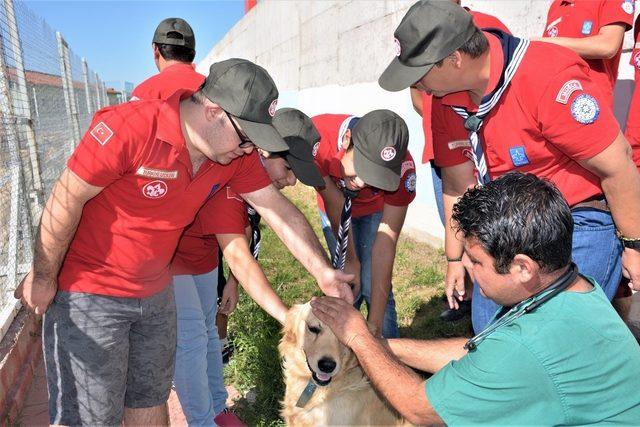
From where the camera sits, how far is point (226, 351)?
4039 mm

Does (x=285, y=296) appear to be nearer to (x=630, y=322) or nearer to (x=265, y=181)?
(x=265, y=181)

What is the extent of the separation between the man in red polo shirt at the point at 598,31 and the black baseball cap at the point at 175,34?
2788 mm

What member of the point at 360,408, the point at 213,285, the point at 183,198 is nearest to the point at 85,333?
the point at 183,198

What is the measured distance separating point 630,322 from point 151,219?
3.28 m

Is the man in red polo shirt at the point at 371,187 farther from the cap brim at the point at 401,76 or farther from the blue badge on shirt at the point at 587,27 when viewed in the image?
the blue badge on shirt at the point at 587,27

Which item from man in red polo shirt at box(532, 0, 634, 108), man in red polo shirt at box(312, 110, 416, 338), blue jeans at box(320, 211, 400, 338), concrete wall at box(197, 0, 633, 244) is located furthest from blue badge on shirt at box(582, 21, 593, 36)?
blue jeans at box(320, 211, 400, 338)

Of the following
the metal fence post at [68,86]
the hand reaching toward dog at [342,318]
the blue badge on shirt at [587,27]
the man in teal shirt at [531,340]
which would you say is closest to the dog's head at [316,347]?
the hand reaching toward dog at [342,318]

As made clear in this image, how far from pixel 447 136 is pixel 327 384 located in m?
1.50

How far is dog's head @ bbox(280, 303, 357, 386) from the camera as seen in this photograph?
2.58 m

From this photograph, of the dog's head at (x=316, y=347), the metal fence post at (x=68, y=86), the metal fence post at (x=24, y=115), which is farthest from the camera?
the metal fence post at (x=68, y=86)

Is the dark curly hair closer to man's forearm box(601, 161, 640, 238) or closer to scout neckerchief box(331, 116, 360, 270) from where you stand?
man's forearm box(601, 161, 640, 238)

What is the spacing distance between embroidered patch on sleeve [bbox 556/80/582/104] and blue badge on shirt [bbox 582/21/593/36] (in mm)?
1352

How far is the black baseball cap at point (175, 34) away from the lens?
415 cm

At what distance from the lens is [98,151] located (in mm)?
1776
